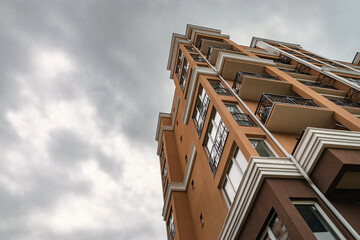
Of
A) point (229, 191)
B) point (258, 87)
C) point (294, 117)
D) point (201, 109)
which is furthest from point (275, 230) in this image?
point (201, 109)

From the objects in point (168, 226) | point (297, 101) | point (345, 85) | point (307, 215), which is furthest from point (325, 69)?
point (168, 226)

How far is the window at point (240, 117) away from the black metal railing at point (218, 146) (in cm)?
83

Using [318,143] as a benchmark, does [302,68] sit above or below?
above

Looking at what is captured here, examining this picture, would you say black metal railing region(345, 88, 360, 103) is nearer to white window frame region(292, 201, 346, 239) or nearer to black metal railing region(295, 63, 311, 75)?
black metal railing region(295, 63, 311, 75)

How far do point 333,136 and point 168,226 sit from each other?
53.6 ft

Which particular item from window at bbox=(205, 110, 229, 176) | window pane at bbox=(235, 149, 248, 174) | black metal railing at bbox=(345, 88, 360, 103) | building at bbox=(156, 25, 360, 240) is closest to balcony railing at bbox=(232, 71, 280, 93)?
building at bbox=(156, 25, 360, 240)

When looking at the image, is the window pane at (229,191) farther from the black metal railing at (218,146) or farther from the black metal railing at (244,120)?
the black metal railing at (244,120)

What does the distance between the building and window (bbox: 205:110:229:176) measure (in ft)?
0.19

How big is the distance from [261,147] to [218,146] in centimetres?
248

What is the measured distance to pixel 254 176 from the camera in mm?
7746

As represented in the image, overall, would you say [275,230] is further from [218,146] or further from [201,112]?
[201,112]

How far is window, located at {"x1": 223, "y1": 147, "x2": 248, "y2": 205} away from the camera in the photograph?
33.0ft

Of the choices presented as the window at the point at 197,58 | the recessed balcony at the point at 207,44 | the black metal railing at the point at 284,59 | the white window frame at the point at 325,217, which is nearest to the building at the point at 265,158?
the white window frame at the point at 325,217

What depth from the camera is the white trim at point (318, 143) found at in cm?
717
